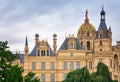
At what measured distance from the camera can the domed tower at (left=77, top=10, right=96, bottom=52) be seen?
3504 inches

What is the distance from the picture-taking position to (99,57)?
8106cm

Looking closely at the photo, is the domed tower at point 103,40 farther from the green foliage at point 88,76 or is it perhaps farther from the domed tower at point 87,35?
the green foliage at point 88,76

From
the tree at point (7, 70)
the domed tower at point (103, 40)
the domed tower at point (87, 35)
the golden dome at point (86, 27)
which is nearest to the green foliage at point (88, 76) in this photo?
the domed tower at point (103, 40)

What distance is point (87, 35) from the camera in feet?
297

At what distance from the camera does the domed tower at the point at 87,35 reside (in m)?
89.0

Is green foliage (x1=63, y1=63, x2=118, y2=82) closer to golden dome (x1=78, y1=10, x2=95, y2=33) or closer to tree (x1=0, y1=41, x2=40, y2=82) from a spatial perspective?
golden dome (x1=78, y1=10, x2=95, y2=33)

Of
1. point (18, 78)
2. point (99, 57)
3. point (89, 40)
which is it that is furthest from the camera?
point (89, 40)

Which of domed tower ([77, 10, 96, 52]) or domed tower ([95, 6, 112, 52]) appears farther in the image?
domed tower ([77, 10, 96, 52])

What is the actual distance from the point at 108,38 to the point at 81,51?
4.87m

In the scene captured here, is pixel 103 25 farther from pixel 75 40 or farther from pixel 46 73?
pixel 46 73

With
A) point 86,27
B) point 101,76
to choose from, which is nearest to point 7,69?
point 101,76

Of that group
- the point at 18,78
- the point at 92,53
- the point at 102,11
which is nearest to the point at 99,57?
the point at 92,53

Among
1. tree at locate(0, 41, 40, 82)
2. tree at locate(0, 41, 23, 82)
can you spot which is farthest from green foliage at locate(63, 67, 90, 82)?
tree at locate(0, 41, 23, 82)

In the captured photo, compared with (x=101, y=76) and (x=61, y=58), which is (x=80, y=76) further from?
(x=61, y=58)
